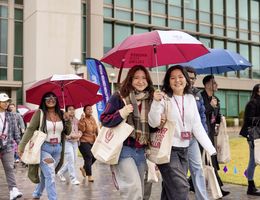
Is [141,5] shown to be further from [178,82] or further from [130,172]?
[130,172]

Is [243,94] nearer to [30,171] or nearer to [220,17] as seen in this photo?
[220,17]

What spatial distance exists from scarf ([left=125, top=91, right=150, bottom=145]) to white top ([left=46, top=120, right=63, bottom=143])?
2.49 metres

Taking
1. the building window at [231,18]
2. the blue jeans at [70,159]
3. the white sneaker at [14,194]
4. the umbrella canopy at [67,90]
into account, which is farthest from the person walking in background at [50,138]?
the building window at [231,18]

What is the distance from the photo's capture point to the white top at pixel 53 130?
281 inches

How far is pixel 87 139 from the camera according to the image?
1061 cm

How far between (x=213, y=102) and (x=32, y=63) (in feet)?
73.0

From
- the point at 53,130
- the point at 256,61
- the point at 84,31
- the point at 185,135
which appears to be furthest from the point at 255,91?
the point at 256,61

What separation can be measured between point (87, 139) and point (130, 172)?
583 cm

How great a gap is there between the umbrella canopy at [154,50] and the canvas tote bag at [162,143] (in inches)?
28.4

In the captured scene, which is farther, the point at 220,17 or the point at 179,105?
the point at 220,17

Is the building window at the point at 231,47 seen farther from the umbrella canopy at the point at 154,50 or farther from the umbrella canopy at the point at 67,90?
the umbrella canopy at the point at 154,50

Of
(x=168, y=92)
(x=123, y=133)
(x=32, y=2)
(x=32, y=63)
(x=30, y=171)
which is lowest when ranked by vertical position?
(x=30, y=171)

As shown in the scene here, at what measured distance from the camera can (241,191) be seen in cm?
866

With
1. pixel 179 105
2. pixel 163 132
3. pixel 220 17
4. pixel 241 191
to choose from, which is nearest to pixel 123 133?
pixel 163 132
